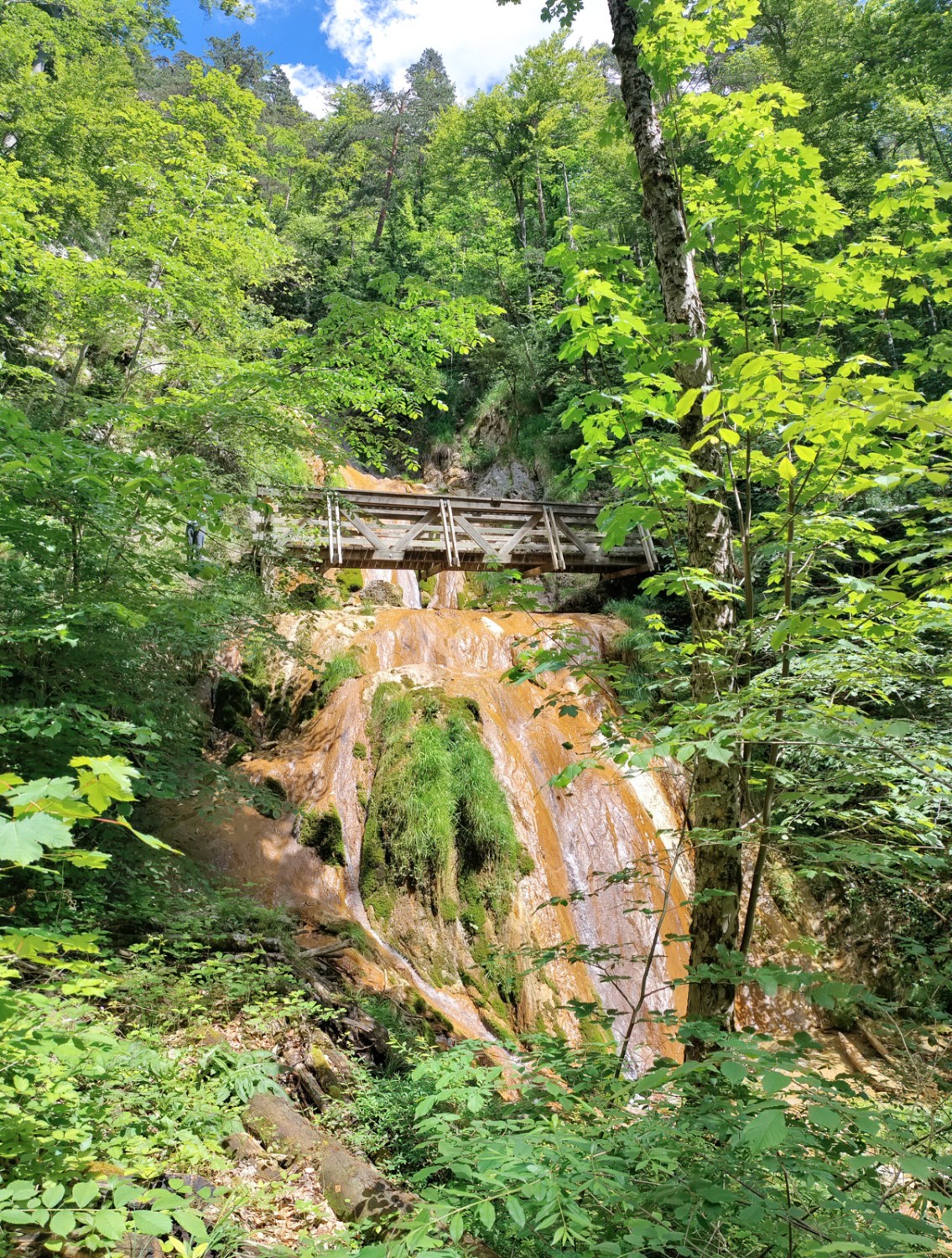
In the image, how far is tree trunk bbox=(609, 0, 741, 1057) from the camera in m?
2.66

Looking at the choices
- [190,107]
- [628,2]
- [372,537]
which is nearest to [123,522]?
[628,2]

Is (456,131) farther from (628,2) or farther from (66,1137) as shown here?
(66,1137)

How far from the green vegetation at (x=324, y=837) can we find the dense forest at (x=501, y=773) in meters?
0.05

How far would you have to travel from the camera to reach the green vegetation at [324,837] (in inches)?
254

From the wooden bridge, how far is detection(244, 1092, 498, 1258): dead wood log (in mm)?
6840

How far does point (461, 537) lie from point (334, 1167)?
9638 millimetres

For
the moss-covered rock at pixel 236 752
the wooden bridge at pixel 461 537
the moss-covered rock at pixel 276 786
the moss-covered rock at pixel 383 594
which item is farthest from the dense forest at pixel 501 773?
the moss-covered rock at pixel 383 594

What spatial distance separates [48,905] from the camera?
3.06 m

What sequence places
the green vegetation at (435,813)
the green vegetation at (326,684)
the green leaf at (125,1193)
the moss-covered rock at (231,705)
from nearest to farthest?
1. the green leaf at (125,1193)
2. the green vegetation at (435,813)
3. the green vegetation at (326,684)
4. the moss-covered rock at (231,705)

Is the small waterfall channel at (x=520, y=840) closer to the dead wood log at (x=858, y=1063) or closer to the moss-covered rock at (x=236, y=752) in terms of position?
the moss-covered rock at (x=236, y=752)

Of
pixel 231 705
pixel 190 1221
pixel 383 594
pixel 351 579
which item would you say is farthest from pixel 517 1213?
pixel 383 594

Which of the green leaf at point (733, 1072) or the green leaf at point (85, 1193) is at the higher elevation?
the green leaf at point (733, 1072)

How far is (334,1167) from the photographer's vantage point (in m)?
2.73

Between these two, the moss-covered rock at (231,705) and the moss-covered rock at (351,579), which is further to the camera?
the moss-covered rock at (351,579)
